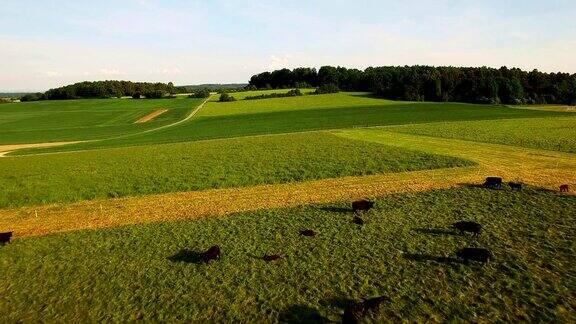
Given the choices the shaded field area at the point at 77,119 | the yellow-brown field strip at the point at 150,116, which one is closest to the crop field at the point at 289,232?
the shaded field area at the point at 77,119

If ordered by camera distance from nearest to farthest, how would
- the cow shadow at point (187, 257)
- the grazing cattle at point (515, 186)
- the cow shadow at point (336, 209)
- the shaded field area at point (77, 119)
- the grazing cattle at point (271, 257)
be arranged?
the grazing cattle at point (271, 257)
the cow shadow at point (187, 257)
the cow shadow at point (336, 209)
the grazing cattle at point (515, 186)
the shaded field area at point (77, 119)

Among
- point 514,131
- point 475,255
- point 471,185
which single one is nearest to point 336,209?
point 475,255

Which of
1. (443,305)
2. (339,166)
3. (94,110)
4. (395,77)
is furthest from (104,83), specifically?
(443,305)

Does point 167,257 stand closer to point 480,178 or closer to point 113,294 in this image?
point 113,294

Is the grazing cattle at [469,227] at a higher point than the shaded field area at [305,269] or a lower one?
higher

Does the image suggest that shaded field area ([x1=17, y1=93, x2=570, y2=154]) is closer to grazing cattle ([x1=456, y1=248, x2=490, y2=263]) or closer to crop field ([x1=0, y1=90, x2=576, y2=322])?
crop field ([x1=0, y1=90, x2=576, y2=322])

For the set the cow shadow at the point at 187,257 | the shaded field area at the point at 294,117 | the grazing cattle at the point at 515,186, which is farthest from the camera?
the shaded field area at the point at 294,117

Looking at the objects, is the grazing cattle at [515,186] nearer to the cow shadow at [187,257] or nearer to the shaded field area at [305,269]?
the shaded field area at [305,269]
